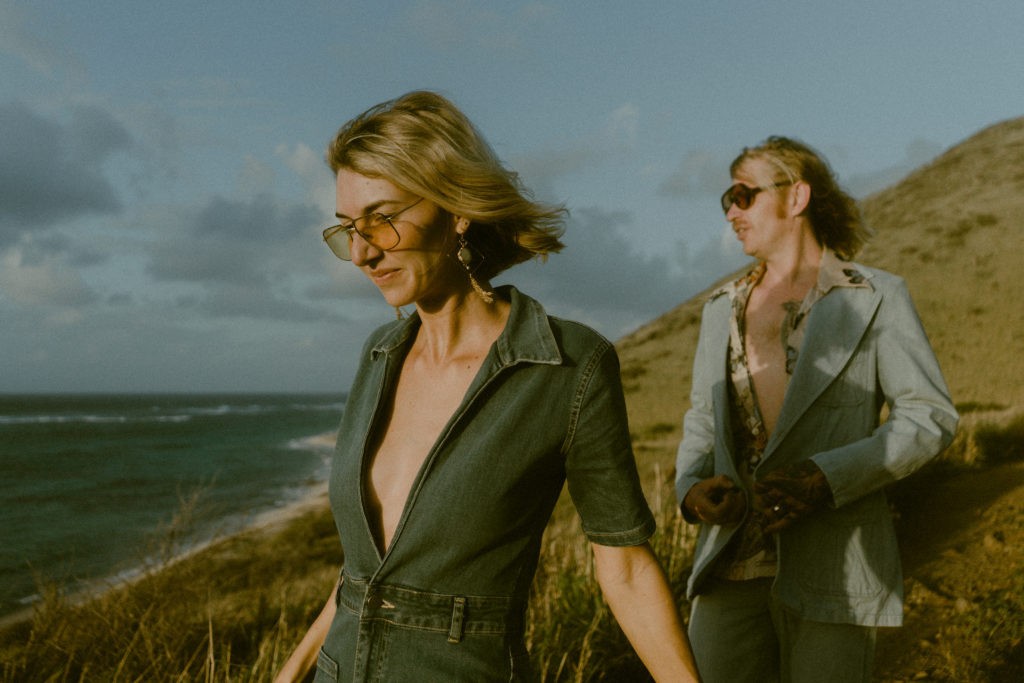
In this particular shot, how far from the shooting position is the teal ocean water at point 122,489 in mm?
12430

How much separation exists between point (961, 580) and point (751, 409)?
2.80m

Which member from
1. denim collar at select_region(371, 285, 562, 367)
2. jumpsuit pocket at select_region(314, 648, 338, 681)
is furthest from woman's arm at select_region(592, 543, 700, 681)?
jumpsuit pocket at select_region(314, 648, 338, 681)

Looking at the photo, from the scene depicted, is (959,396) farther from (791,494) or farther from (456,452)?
(456,452)

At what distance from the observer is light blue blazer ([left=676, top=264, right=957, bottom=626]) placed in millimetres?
2160

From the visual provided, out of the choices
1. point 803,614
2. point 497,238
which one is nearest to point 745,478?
point 803,614

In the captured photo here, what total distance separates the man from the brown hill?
1.60 metres

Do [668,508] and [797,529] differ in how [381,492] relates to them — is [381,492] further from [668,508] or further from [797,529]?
[668,508]

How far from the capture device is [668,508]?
16.1 ft

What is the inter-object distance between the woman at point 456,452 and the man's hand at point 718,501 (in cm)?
80

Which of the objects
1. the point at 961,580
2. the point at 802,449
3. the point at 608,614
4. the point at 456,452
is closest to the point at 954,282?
the point at 961,580

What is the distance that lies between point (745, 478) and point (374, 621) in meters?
1.54

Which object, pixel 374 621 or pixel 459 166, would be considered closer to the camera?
pixel 374 621

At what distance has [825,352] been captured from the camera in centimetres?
236

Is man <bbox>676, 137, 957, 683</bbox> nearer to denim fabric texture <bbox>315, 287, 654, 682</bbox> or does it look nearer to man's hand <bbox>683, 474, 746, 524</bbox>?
man's hand <bbox>683, 474, 746, 524</bbox>
